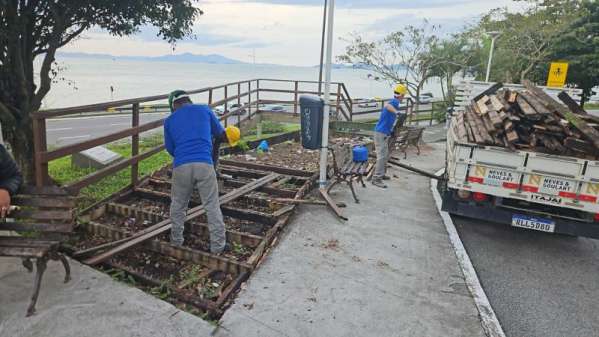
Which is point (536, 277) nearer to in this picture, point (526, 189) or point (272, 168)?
point (526, 189)

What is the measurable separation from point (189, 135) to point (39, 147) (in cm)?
146

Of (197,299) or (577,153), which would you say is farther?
(577,153)

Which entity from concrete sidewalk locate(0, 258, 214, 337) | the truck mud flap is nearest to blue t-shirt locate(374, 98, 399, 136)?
the truck mud flap

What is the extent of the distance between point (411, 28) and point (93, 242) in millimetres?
19872

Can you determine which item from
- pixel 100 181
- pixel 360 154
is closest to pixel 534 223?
pixel 360 154

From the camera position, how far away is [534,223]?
5.16 metres

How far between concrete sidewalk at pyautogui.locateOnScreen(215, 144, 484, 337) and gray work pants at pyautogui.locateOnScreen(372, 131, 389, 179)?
1.87 metres

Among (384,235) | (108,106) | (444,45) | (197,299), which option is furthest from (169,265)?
(444,45)

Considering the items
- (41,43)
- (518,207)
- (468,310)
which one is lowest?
(468,310)

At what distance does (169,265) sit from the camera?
4238 millimetres

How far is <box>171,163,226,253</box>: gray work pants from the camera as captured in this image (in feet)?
13.8

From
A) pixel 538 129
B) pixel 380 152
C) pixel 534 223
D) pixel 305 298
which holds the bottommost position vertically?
pixel 305 298

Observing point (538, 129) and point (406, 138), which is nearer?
point (538, 129)

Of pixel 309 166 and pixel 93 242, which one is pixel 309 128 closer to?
pixel 309 166
